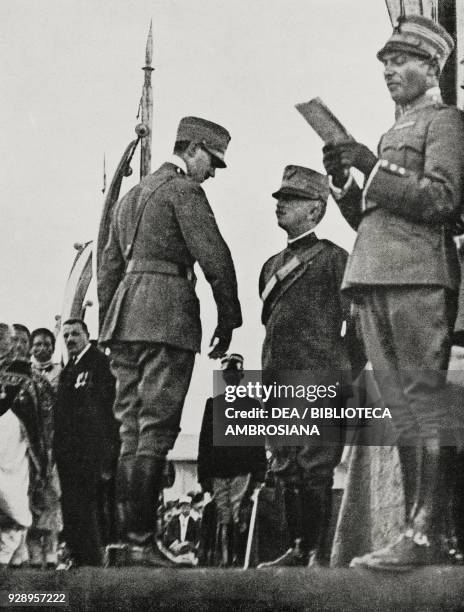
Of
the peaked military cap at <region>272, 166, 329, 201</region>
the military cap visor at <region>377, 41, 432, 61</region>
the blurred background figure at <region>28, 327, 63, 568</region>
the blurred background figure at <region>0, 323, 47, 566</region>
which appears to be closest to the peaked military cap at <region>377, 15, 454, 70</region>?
the military cap visor at <region>377, 41, 432, 61</region>

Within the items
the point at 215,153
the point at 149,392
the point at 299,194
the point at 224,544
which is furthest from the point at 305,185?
the point at 224,544

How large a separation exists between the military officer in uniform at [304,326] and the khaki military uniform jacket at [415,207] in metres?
0.36

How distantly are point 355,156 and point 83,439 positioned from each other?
1887 millimetres

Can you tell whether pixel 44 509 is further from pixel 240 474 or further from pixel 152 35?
pixel 152 35

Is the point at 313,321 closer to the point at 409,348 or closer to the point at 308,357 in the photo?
the point at 308,357

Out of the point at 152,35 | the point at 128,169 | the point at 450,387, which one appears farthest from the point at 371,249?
the point at 152,35

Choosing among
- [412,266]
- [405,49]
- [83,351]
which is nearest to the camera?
[412,266]

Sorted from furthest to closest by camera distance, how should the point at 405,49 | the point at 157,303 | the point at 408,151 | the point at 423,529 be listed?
the point at 157,303 < the point at 405,49 < the point at 408,151 < the point at 423,529

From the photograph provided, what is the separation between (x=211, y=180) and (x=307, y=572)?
1.99m

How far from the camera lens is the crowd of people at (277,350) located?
555 centimetres

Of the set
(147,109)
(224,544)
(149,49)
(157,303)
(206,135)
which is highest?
(149,49)

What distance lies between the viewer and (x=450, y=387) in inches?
224

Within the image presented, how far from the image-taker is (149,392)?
5.87 metres

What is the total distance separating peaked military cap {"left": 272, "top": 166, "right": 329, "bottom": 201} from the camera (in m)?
6.25
